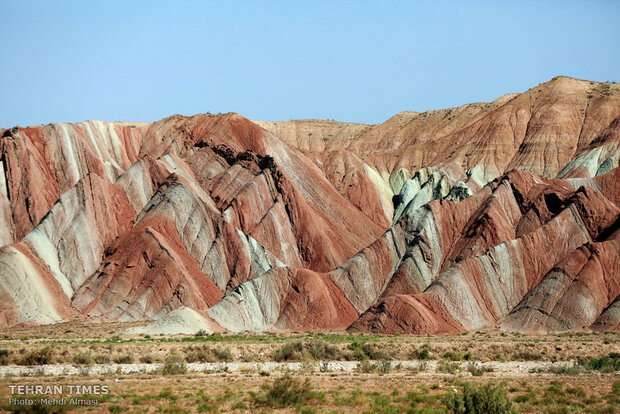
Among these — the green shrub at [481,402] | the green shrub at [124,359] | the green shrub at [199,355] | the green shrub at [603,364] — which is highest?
the green shrub at [481,402]

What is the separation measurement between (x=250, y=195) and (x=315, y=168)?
14.6 meters

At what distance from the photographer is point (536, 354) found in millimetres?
47500

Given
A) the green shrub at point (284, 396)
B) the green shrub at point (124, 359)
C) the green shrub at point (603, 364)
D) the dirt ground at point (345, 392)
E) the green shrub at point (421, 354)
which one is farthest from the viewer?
the green shrub at point (421, 354)

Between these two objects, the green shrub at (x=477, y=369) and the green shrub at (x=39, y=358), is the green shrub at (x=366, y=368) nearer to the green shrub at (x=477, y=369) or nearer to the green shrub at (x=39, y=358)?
the green shrub at (x=477, y=369)

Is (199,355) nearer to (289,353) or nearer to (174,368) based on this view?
(289,353)

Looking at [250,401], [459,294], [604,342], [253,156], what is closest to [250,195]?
[253,156]

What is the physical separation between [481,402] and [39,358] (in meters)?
23.5

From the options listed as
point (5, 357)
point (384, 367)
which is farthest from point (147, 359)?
point (384, 367)

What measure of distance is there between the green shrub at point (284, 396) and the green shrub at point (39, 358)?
14838 millimetres

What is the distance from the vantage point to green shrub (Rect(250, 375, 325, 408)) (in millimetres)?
30609

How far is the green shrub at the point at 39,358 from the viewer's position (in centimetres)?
4222

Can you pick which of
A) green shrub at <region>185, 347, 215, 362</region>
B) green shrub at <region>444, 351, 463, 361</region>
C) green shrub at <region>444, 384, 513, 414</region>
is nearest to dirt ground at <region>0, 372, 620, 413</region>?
green shrub at <region>444, 384, 513, 414</region>

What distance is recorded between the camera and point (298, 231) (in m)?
91.8

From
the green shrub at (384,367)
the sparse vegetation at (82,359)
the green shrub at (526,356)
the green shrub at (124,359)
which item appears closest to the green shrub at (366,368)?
the green shrub at (384,367)
